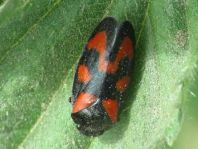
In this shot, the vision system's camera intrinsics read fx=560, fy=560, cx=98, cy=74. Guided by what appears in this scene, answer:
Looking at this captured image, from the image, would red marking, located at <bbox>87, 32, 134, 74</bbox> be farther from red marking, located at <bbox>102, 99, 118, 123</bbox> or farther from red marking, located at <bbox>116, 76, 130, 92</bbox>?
red marking, located at <bbox>102, 99, 118, 123</bbox>

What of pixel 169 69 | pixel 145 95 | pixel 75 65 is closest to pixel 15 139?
pixel 75 65

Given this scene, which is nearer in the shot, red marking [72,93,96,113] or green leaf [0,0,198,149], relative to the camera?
green leaf [0,0,198,149]

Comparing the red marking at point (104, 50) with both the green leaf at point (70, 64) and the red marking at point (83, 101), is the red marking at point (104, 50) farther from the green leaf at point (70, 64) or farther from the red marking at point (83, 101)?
the red marking at point (83, 101)

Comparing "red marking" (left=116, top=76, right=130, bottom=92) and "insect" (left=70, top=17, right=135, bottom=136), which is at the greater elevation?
"insect" (left=70, top=17, right=135, bottom=136)

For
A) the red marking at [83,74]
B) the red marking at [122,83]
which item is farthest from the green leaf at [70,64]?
the red marking at [83,74]

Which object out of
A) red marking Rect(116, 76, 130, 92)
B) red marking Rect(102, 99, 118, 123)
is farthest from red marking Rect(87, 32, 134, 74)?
red marking Rect(102, 99, 118, 123)

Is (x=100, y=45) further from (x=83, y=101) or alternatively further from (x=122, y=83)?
(x=83, y=101)
